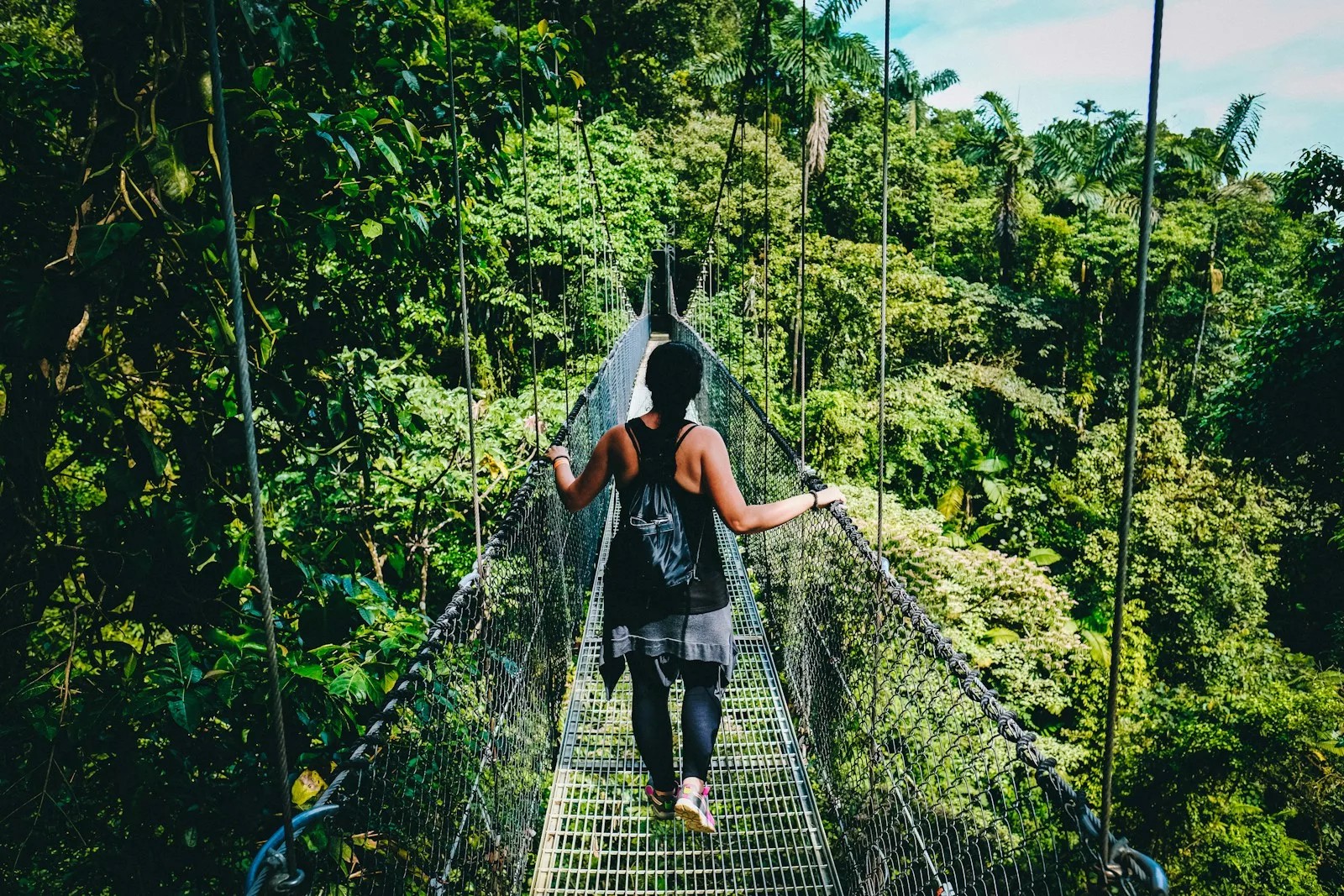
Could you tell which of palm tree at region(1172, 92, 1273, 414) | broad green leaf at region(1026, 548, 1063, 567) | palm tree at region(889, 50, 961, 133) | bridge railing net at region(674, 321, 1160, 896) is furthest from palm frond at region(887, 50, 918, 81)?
bridge railing net at region(674, 321, 1160, 896)

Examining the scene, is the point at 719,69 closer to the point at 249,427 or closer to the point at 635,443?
the point at 635,443

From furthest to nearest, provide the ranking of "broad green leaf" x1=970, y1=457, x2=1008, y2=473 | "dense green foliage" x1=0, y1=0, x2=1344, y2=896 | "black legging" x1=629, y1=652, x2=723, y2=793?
"broad green leaf" x1=970, y1=457, x2=1008, y2=473 < "black legging" x1=629, y1=652, x2=723, y2=793 < "dense green foliage" x1=0, y1=0, x2=1344, y2=896

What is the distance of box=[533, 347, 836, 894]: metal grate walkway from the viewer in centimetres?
164

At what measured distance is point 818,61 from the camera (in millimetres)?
14820

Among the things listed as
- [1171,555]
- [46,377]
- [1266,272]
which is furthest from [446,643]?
[1266,272]

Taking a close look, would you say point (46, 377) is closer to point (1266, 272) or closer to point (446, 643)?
point (446, 643)

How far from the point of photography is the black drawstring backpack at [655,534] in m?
1.35

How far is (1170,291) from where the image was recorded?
16344mm

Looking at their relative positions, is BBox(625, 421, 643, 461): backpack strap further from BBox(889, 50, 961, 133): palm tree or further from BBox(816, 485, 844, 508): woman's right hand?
BBox(889, 50, 961, 133): palm tree

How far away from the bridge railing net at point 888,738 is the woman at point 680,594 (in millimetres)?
341

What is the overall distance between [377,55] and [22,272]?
108 cm

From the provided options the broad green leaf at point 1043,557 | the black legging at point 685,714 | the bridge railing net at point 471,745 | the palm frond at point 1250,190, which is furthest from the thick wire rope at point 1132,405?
the palm frond at point 1250,190

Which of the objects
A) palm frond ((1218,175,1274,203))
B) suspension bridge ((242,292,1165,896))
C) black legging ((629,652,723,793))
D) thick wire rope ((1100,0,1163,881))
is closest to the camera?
thick wire rope ((1100,0,1163,881))

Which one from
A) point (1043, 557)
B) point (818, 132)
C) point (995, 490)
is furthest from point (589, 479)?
point (818, 132)
